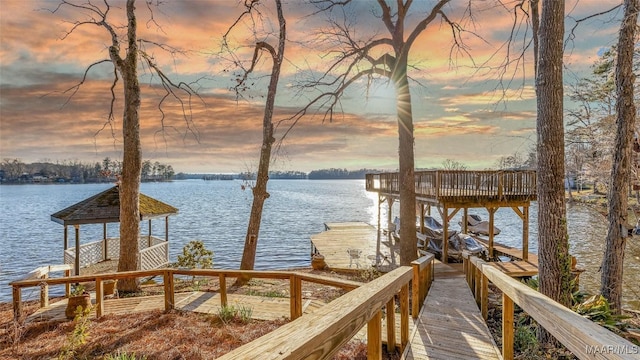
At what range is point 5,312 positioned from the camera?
8375 mm

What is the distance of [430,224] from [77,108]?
15677 millimetres

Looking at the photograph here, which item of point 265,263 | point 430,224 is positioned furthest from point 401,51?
point 265,263

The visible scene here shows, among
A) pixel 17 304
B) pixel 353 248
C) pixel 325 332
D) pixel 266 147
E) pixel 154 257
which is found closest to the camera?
pixel 325 332

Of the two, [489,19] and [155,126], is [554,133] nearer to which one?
[489,19]

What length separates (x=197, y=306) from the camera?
7066 millimetres

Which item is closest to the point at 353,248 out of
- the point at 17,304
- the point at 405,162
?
the point at 405,162

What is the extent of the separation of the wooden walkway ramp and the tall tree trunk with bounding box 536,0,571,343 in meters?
1.35

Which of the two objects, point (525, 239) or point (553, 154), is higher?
point (553, 154)

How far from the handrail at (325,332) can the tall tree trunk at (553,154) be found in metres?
4.12

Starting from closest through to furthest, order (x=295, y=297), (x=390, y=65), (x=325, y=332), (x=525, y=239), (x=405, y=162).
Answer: (x=325, y=332) < (x=295, y=297) < (x=405, y=162) < (x=390, y=65) < (x=525, y=239)

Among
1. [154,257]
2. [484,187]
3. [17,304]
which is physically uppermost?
[484,187]

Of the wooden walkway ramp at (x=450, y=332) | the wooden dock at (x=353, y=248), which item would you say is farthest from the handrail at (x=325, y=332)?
the wooden dock at (x=353, y=248)

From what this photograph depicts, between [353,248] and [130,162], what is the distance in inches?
417

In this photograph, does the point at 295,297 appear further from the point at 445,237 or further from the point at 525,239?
the point at 525,239
